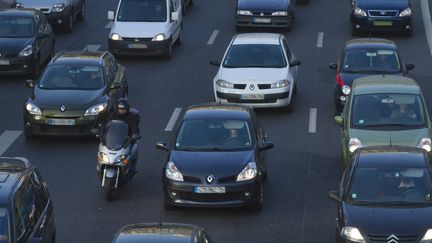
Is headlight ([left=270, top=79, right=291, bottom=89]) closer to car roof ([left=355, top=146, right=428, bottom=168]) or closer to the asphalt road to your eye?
the asphalt road

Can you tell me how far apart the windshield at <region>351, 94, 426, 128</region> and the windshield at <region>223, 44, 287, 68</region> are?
6.85 meters

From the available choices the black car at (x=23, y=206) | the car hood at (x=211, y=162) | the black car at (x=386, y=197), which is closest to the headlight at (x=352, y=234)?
the black car at (x=386, y=197)

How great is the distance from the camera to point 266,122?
98.7 feet

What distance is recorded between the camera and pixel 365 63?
31344 mm

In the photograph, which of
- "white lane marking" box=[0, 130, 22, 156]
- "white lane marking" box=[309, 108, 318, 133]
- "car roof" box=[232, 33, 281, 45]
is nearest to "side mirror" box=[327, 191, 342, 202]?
"white lane marking" box=[309, 108, 318, 133]

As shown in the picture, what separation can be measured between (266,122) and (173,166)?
818cm

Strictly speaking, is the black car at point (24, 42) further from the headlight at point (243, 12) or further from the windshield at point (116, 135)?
the windshield at point (116, 135)

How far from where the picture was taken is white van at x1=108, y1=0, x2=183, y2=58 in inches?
1473

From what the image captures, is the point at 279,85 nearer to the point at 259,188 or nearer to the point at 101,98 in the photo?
the point at 101,98

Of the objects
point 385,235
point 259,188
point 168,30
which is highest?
point 385,235

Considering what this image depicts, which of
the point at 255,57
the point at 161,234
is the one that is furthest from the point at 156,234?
the point at 255,57

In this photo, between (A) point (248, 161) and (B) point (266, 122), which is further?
(B) point (266, 122)

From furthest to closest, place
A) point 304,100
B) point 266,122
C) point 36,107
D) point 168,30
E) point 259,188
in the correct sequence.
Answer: point 168,30, point 304,100, point 266,122, point 36,107, point 259,188

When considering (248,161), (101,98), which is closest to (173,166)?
(248,161)
